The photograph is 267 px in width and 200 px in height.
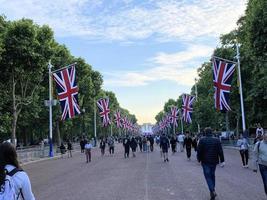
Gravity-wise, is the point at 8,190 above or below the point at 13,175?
below

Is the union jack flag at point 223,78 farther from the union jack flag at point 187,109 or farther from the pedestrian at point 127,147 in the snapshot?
the union jack flag at point 187,109

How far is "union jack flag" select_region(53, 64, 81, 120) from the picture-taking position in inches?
1414

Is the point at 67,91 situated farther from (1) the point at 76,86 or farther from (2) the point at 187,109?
(2) the point at 187,109

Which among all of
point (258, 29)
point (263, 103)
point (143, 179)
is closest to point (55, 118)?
point (263, 103)

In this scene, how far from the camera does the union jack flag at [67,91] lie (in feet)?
118

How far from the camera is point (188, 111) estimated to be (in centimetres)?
5653

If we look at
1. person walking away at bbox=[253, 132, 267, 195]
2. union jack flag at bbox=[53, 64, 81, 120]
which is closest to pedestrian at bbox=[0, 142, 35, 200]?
person walking away at bbox=[253, 132, 267, 195]

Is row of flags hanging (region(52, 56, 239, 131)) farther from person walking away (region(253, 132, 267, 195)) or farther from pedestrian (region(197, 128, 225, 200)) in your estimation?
person walking away (region(253, 132, 267, 195))

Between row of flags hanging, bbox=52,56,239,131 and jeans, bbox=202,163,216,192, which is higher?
row of flags hanging, bbox=52,56,239,131

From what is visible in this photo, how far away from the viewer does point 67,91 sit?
35.9m

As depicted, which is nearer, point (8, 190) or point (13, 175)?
point (8, 190)

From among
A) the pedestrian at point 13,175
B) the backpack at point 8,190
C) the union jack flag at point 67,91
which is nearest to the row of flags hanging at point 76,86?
the union jack flag at point 67,91

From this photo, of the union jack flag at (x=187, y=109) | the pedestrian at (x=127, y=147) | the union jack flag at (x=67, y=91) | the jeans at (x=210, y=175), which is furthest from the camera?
the union jack flag at (x=187, y=109)

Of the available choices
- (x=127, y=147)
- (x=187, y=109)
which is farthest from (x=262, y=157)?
(x=187, y=109)
